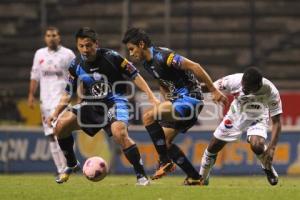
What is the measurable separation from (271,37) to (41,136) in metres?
6.89

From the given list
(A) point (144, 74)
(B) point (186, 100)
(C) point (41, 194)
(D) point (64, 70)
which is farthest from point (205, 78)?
(A) point (144, 74)

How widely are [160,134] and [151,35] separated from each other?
35.4 feet

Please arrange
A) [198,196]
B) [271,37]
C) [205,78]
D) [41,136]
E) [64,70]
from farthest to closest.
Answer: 1. [271,37]
2. [41,136]
3. [64,70]
4. [205,78]
5. [198,196]

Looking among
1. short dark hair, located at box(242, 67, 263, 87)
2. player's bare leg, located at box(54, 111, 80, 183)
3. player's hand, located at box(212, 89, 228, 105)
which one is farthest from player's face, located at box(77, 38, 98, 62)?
short dark hair, located at box(242, 67, 263, 87)

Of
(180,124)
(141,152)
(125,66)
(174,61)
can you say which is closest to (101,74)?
(125,66)

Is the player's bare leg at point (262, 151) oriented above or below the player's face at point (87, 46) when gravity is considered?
below

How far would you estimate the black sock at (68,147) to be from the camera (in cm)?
1110

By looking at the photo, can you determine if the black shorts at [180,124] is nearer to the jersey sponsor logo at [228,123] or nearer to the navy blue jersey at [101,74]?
the navy blue jersey at [101,74]

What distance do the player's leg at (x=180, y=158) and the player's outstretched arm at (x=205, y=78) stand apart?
907mm

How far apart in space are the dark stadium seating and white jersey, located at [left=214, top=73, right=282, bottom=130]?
27.6 feet

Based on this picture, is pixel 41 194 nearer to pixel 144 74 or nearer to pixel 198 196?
pixel 198 196

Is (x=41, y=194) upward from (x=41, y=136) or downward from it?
upward

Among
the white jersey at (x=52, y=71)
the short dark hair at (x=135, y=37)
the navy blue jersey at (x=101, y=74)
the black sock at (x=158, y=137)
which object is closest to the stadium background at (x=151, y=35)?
the white jersey at (x=52, y=71)

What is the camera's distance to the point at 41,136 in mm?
17781
